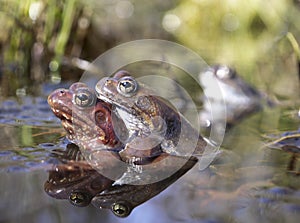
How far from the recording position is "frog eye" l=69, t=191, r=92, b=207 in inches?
59.2

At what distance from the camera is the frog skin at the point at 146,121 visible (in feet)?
5.92

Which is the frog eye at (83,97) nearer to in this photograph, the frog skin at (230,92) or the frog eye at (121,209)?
the frog eye at (121,209)

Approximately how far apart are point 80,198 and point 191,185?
399 mm

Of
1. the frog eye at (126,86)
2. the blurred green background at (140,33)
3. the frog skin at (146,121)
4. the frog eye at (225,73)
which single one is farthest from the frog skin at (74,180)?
the frog eye at (225,73)

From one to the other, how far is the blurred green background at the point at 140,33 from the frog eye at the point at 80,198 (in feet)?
5.05

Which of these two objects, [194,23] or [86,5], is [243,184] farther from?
[194,23]

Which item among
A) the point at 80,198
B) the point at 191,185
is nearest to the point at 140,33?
the point at 191,185

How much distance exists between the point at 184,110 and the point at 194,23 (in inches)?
127

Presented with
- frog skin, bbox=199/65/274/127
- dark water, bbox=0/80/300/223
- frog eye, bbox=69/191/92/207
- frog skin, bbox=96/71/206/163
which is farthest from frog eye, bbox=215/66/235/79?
frog eye, bbox=69/191/92/207

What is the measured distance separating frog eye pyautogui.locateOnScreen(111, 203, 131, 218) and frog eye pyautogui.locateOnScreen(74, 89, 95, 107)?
46 centimetres

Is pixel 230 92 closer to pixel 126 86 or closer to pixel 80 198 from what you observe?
pixel 126 86

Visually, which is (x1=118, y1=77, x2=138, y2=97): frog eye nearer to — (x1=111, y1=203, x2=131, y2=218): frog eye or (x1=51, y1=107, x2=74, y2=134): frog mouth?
(x1=51, y1=107, x2=74, y2=134): frog mouth

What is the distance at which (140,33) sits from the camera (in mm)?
5125

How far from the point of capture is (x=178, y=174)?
1.81 meters
